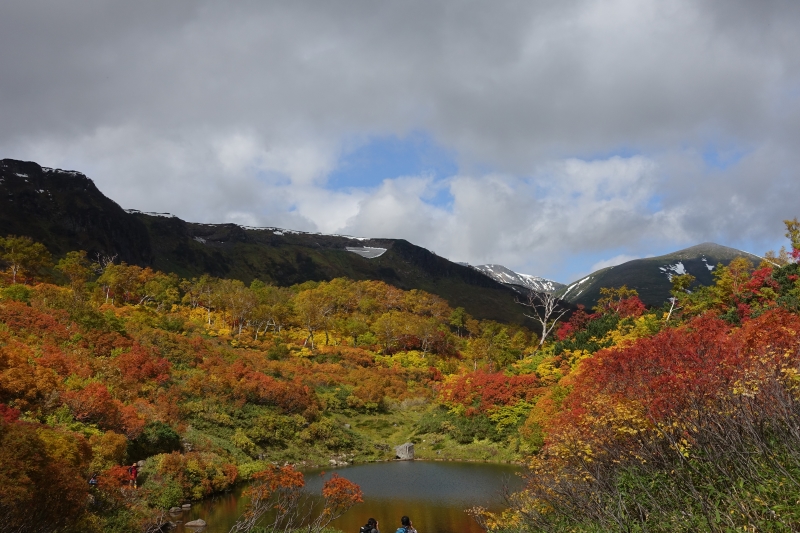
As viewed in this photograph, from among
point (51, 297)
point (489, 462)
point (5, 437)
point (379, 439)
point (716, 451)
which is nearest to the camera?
point (716, 451)

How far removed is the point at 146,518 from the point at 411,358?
1835 inches

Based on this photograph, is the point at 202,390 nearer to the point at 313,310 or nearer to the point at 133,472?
the point at 133,472

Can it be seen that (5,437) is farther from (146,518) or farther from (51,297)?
(51,297)

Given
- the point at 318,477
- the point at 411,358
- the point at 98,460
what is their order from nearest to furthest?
the point at 98,460 → the point at 318,477 → the point at 411,358

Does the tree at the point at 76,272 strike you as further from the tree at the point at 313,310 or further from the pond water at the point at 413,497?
the pond water at the point at 413,497

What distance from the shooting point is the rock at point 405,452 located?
4054cm

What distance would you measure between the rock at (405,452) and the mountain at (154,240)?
306 feet

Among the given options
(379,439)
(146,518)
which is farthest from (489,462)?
(146,518)

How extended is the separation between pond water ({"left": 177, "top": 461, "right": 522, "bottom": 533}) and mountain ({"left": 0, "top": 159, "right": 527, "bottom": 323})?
97875 millimetres

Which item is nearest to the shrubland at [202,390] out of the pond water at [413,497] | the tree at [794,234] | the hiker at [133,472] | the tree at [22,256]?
the tree at [22,256]

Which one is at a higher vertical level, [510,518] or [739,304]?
[739,304]

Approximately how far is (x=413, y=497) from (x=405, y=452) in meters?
14.5

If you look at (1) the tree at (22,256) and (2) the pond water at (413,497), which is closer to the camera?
(2) the pond water at (413,497)

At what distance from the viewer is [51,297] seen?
41375 millimetres
